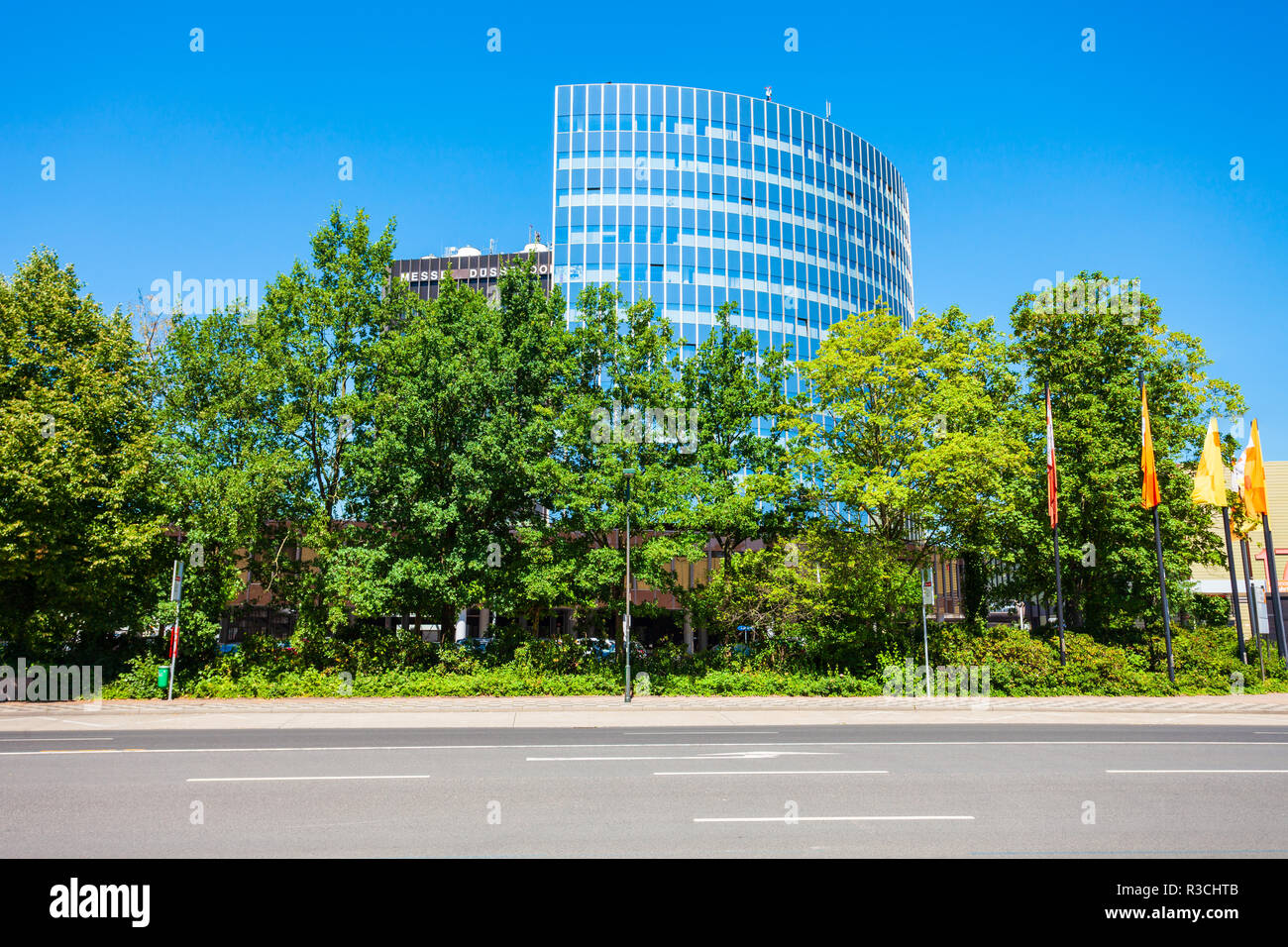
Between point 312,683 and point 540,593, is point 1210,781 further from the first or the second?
point 312,683

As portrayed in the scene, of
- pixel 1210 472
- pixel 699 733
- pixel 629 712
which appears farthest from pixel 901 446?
pixel 699 733

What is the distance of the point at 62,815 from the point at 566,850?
20.7 ft

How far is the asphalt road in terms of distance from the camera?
7793mm

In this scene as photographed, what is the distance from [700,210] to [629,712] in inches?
2298

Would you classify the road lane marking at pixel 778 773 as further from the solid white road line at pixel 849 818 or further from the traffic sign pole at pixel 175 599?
the traffic sign pole at pixel 175 599

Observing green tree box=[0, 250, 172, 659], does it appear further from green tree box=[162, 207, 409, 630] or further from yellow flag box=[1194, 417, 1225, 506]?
yellow flag box=[1194, 417, 1225, 506]

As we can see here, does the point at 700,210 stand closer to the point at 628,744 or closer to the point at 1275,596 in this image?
the point at 1275,596

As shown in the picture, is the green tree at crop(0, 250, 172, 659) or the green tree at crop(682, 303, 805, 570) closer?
the green tree at crop(0, 250, 172, 659)

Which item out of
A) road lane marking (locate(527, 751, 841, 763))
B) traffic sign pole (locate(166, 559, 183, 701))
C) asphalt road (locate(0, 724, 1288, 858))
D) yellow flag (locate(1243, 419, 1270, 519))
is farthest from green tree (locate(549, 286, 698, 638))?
yellow flag (locate(1243, 419, 1270, 519))

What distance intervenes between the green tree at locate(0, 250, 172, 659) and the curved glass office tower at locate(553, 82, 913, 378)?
4414 centimetres

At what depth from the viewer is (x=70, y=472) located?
2288 cm

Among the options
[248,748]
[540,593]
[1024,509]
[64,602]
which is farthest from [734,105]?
[248,748]

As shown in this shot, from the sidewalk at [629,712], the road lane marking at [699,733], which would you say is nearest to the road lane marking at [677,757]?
the road lane marking at [699,733]

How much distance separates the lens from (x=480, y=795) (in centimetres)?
1027
